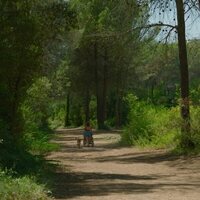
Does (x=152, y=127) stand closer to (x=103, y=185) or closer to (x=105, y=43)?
(x=105, y=43)

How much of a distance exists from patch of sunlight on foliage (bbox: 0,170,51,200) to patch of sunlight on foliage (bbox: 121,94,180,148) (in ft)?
42.3

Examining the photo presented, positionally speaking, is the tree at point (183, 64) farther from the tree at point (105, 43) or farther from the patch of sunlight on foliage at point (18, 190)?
the patch of sunlight on foliage at point (18, 190)

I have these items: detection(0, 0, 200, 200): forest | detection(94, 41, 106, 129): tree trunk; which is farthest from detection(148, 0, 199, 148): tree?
detection(94, 41, 106, 129): tree trunk

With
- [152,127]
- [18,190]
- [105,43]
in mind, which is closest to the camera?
[18,190]

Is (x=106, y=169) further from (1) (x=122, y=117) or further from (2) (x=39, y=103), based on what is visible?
(1) (x=122, y=117)

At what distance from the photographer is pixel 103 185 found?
1367cm

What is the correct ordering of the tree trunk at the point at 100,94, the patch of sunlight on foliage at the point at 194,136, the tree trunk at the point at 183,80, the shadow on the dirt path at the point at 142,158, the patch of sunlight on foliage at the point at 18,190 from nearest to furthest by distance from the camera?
1. the patch of sunlight on foliage at the point at 18,190
2. the shadow on the dirt path at the point at 142,158
3. the patch of sunlight on foliage at the point at 194,136
4. the tree trunk at the point at 183,80
5. the tree trunk at the point at 100,94

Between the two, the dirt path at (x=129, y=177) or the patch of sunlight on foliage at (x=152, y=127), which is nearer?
the dirt path at (x=129, y=177)

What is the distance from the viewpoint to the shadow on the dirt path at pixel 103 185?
1240 centimetres

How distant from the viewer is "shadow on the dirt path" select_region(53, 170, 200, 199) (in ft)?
40.7

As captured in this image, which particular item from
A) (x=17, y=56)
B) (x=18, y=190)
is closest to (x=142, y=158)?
(x=17, y=56)

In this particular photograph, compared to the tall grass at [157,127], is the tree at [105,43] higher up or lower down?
higher up

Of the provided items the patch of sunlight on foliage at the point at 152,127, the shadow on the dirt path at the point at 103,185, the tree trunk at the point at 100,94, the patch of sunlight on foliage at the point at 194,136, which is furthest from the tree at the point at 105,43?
the shadow on the dirt path at the point at 103,185

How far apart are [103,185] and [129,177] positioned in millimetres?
2128
